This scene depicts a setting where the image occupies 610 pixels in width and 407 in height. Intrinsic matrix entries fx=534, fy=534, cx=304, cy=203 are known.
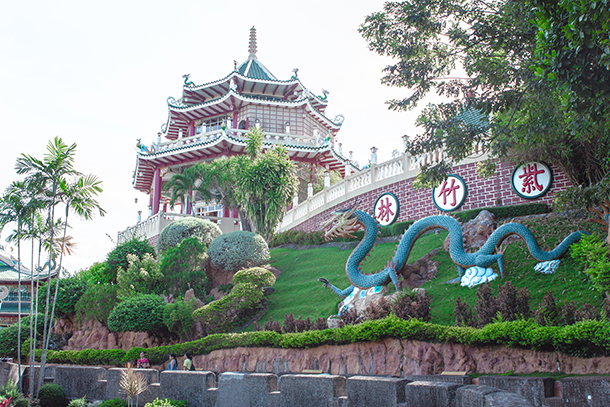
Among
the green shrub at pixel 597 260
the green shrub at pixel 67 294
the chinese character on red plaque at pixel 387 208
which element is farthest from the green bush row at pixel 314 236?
the green shrub at pixel 67 294

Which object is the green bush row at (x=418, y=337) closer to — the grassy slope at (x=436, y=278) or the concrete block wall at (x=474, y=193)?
the grassy slope at (x=436, y=278)

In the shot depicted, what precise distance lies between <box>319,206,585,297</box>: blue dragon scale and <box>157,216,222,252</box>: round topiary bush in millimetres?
6664

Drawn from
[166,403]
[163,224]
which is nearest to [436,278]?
[166,403]

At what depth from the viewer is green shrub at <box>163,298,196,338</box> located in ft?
48.3

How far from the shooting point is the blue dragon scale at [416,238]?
1177cm

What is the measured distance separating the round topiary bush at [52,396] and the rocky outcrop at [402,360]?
3.37 metres

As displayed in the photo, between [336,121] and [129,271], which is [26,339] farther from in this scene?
[336,121]

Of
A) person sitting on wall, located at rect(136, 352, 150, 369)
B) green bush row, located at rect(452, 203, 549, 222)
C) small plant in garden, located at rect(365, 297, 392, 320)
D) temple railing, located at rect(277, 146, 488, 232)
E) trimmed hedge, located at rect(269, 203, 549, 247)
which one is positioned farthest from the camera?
temple railing, located at rect(277, 146, 488, 232)

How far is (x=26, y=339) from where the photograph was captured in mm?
17438

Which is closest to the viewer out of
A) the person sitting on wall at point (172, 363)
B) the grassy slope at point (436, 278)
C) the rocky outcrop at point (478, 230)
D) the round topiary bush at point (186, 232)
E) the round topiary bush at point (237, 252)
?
the grassy slope at point (436, 278)

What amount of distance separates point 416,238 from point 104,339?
10011 mm

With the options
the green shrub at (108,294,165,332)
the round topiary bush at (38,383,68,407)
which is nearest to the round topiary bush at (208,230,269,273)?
the green shrub at (108,294,165,332)

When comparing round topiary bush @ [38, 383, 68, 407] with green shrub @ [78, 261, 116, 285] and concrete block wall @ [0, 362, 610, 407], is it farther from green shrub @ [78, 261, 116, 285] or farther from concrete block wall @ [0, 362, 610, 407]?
green shrub @ [78, 261, 116, 285]

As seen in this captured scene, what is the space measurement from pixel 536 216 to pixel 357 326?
648 centimetres
